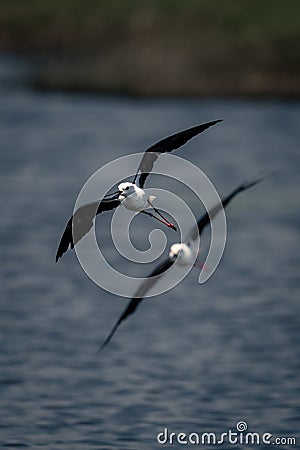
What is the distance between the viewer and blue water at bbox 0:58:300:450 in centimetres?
1178

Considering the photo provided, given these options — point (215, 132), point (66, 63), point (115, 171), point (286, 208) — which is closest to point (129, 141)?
point (215, 132)

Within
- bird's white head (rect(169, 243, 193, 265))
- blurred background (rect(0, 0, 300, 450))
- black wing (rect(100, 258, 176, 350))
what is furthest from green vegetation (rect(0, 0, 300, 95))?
black wing (rect(100, 258, 176, 350))

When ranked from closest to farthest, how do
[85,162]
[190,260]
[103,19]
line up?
[190,260] → [85,162] → [103,19]

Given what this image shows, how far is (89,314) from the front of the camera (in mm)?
15391

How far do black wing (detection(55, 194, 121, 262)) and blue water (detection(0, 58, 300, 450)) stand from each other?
7.07ft

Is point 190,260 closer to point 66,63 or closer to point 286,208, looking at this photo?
point 286,208

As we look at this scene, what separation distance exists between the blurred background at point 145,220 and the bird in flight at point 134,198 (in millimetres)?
2253

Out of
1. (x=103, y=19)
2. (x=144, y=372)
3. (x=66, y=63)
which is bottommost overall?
(x=144, y=372)

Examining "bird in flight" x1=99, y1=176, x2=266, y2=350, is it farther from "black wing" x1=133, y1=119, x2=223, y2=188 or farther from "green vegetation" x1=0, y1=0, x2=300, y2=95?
"green vegetation" x1=0, y1=0, x2=300, y2=95

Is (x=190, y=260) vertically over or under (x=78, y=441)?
over

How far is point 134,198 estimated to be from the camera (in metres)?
9.29

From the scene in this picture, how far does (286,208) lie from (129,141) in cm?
631

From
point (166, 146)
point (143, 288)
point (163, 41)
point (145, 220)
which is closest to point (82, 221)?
point (143, 288)

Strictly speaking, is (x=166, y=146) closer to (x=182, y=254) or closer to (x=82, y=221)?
(x=82, y=221)
